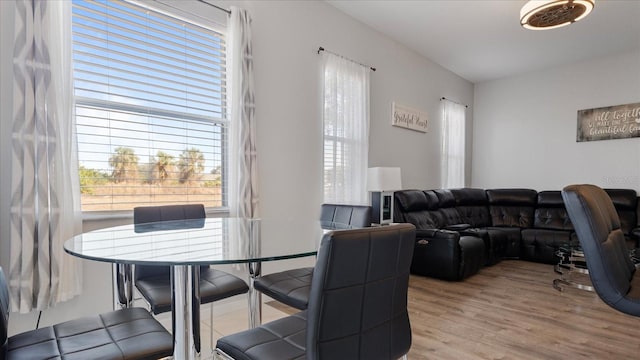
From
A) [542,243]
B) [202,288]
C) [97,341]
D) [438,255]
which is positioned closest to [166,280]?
[202,288]

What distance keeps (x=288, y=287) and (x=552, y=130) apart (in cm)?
538

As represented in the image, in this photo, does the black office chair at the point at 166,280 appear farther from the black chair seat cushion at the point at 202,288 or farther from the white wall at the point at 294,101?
the white wall at the point at 294,101

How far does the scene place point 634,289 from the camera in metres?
1.48

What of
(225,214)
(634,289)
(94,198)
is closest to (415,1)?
(225,214)

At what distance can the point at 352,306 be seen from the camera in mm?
973

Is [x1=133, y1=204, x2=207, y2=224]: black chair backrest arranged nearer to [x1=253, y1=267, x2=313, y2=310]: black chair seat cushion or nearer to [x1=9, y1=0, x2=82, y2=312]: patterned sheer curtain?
[x1=9, y1=0, x2=82, y2=312]: patterned sheer curtain

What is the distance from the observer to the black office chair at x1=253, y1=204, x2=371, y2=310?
1.65m

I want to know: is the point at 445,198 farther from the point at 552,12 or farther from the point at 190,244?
the point at 190,244

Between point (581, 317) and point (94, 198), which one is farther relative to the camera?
point (581, 317)

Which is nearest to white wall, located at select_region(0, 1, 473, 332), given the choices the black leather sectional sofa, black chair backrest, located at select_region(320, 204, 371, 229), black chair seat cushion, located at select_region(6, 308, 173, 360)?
black chair backrest, located at select_region(320, 204, 371, 229)

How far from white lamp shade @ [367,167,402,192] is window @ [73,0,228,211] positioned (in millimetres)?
1639

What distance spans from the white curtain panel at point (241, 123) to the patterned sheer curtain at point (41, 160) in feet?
3.50

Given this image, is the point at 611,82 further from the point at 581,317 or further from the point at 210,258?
the point at 210,258

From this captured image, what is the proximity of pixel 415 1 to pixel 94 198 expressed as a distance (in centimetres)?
328
